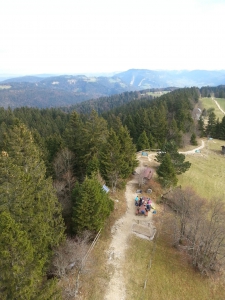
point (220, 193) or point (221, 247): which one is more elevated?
point (221, 247)

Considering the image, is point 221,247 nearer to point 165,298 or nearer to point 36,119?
point 165,298

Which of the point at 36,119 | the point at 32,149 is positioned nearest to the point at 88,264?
the point at 32,149

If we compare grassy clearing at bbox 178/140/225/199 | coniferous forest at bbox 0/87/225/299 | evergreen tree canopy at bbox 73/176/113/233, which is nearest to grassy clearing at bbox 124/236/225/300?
coniferous forest at bbox 0/87/225/299

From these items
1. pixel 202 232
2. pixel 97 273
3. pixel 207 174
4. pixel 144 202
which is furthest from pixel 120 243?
pixel 207 174

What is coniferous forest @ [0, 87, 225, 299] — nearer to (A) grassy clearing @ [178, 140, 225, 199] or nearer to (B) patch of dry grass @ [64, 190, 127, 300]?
(B) patch of dry grass @ [64, 190, 127, 300]

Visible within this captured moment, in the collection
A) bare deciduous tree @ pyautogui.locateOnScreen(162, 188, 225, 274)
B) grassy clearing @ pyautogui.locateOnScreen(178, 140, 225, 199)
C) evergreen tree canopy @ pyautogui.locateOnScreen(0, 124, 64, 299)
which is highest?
evergreen tree canopy @ pyautogui.locateOnScreen(0, 124, 64, 299)

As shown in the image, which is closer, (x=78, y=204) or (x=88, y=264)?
(x=88, y=264)


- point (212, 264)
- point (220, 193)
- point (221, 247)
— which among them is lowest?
point (220, 193)
